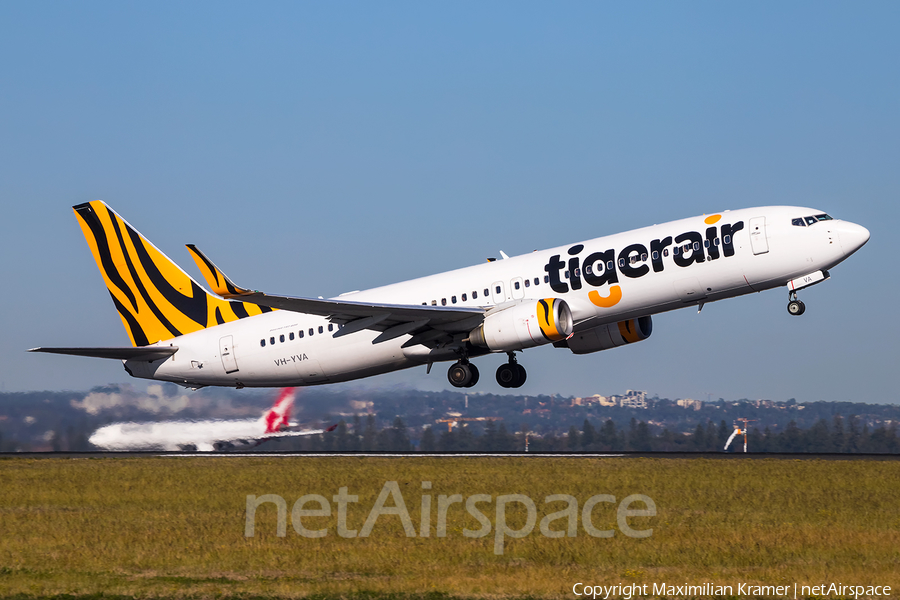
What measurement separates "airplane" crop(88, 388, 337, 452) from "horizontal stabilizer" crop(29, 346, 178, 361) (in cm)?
525

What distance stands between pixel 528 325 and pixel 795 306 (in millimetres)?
8355

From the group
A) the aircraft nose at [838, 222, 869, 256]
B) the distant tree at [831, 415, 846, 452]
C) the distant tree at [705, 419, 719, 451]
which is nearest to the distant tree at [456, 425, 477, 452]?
the distant tree at [705, 419, 719, 451]

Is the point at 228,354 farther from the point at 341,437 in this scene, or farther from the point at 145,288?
the point at 341,437

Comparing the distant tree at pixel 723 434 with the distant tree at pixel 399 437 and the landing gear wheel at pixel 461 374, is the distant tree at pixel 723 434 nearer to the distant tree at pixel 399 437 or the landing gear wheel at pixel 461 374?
the distant tree at pixel 399 437

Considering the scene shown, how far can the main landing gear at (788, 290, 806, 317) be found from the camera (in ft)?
105

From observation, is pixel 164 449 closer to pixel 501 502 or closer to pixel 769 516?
pixel 501 502

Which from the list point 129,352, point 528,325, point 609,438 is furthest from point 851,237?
point 609,438

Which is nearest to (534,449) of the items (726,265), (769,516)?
(726,265)

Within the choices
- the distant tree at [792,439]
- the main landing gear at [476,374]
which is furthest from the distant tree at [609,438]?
the main landing gear at [476,374]

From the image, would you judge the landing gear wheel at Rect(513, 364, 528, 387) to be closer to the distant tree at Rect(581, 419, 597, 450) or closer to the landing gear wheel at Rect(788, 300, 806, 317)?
the landing gear wheel at Rect(788, 300, 806, 317)

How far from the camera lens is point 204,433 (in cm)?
4266
